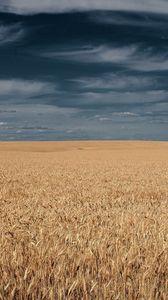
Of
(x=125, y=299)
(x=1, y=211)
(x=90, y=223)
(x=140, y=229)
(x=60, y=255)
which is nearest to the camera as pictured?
(x=125, y=299)

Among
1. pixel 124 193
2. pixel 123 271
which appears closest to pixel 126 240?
pixel 123 271

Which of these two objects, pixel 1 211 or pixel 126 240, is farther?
pixel 1 211

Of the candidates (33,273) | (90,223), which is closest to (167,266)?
(33,273)

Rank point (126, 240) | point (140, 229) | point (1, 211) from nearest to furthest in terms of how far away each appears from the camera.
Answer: point (126, 240) < point (140, 229) < point (1, 211)

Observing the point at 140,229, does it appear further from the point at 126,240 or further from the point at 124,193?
the point at 124,193

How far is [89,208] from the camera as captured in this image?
10.9m

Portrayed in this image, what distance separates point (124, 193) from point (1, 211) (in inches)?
307

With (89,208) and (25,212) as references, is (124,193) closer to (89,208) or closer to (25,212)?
(89,208)

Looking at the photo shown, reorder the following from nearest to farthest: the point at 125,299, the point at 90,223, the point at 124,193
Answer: the point at 125,299
the point at 90,223
the point at 124,193

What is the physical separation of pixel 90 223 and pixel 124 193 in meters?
9.08

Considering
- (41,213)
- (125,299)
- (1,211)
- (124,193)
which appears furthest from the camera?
(124,193)

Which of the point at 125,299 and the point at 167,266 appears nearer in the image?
the point at 125,299

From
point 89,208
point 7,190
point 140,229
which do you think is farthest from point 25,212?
point 7,190

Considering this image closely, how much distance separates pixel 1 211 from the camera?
35.2 feet
